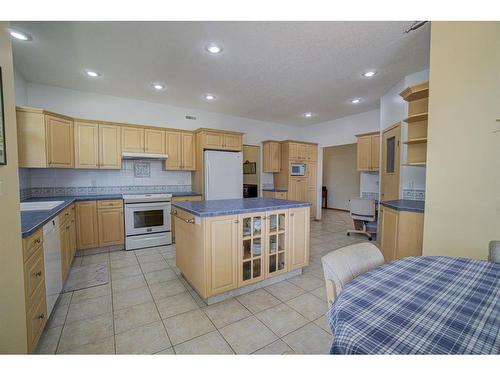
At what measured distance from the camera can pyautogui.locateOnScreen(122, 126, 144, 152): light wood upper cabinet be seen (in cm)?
377

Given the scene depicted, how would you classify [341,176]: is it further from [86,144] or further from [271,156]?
[86,144]

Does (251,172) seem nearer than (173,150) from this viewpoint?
No

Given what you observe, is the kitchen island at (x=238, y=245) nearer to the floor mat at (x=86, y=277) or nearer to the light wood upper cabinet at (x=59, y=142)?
the floor mat at (x=86, y=277)

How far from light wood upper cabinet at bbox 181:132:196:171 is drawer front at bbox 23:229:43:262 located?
279 cm

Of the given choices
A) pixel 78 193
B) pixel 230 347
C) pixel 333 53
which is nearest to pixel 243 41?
pixel 333 53

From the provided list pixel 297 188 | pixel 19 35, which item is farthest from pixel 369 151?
pixel 19 35

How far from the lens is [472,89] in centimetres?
186

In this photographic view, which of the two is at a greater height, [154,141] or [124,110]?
[124,110]

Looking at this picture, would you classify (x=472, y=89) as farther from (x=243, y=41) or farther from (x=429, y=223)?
(x=243, y=41)

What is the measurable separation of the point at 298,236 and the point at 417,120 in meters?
2.15

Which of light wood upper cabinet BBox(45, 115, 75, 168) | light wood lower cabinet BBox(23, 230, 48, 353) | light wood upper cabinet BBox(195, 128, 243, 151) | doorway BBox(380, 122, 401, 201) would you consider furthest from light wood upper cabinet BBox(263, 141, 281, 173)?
light wood lower cabinet BBox(23, 230, 48, 353)

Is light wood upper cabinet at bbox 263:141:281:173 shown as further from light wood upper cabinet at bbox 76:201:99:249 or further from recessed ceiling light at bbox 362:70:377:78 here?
light wood upper cabinet at bbox 76:201:99:249

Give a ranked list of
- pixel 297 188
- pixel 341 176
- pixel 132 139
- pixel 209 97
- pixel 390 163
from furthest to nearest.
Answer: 1. pixel 341 176
2. pixel 297 188
3. pixel 209 97
4. pixel 132 139
5. pixel 390 163

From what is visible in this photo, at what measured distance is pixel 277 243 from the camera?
8.15 feet
